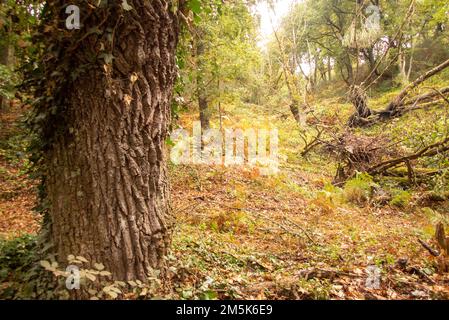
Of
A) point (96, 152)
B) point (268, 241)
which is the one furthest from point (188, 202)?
point (96, 152)

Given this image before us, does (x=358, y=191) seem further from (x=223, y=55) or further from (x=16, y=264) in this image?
(x=16, y=264)

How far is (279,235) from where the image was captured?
5.52 meters

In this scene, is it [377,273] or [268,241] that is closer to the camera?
[377,273]

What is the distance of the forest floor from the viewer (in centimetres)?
336

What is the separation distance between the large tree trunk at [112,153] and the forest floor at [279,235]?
569 mm

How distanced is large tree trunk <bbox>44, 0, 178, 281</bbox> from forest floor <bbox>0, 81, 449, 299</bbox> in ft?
1.87

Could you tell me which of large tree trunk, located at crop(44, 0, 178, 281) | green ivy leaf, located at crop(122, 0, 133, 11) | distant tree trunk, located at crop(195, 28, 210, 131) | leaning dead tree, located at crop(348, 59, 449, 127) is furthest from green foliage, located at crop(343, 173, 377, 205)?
green ivy leaf, located at crop(122, 0, 133, 11)

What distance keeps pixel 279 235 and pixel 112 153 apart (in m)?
3.55

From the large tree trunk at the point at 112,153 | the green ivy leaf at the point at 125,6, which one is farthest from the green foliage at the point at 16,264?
the green ivy leaf at the point at 125,6

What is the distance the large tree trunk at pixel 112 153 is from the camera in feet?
9.10
